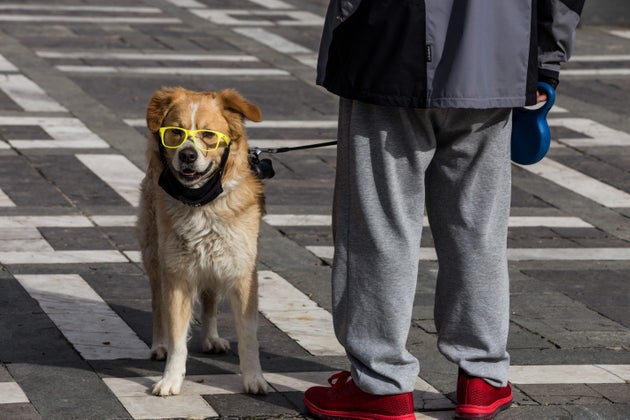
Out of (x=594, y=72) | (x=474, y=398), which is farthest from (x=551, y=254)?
(x=594, y=72)

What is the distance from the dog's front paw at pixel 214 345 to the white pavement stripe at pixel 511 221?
7.74 ft

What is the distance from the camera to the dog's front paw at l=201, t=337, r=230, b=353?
5.40 meters

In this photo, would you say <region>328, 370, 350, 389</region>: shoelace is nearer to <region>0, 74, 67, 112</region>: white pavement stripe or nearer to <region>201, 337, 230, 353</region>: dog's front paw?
<region>201, 337, 230, 353</region>: dog's front paw

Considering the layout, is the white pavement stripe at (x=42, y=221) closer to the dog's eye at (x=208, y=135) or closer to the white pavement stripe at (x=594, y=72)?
the dog's eye at (x=208, y=135)

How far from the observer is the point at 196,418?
461cm

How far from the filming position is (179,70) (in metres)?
13.4

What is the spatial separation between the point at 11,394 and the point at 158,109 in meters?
1.10

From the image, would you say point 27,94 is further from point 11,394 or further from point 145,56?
point 11,394

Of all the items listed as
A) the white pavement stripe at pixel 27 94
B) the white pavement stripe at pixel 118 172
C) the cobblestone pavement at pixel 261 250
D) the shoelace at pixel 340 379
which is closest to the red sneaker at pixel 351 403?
the shoelace at pixel 340 379

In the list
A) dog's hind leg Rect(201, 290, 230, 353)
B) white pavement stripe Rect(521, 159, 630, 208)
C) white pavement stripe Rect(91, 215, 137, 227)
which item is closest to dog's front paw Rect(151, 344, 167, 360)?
dog's hind leg Rect(201, 290, 230, 353)

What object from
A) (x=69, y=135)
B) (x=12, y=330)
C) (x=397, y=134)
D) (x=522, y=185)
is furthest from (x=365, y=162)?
(x=69, y=135)

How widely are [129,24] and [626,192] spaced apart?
8850 mm

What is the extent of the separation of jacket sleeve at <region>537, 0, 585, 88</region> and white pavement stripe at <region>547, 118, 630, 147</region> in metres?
6.08

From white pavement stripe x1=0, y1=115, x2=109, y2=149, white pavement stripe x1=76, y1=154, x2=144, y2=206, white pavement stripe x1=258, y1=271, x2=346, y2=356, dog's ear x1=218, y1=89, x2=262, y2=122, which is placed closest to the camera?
dog's ear x1=218, y1=89, x2=262, y2=122
